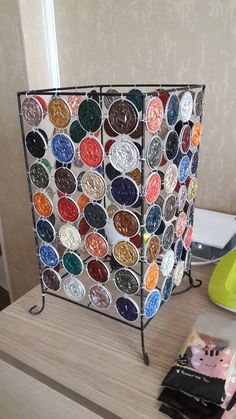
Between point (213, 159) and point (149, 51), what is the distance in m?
0.32

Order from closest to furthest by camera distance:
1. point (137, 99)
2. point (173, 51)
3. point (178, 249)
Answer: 1. point (137, 99)
2. point (178, 249)
3. point (173, 51)

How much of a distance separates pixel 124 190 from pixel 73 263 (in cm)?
18

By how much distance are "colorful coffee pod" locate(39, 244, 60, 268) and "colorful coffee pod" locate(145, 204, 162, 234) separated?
189mm

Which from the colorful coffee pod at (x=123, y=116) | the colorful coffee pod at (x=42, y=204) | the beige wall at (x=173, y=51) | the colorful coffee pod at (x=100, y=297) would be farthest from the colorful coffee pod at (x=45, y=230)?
the beige wall at (x=173, y=51)

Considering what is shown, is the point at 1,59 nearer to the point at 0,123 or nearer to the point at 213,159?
the point at 0,123

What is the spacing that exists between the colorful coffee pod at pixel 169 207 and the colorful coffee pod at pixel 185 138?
83 mm

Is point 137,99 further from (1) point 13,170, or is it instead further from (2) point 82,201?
(1) point 13,170

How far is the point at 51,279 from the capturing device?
622 millimetres

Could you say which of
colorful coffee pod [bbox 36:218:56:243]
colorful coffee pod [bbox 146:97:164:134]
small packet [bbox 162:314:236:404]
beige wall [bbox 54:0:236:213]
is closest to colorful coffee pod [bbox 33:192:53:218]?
colorful coffee pod [bbox 36:218:56:243]

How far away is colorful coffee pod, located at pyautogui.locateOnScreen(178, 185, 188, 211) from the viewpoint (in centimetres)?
59

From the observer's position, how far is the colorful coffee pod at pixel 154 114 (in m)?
0.43

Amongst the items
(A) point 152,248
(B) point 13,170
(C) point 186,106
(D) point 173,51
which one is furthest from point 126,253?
(B) point 13,170

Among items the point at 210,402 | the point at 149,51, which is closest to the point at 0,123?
the point at 149,51

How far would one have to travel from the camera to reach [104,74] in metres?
0.94
